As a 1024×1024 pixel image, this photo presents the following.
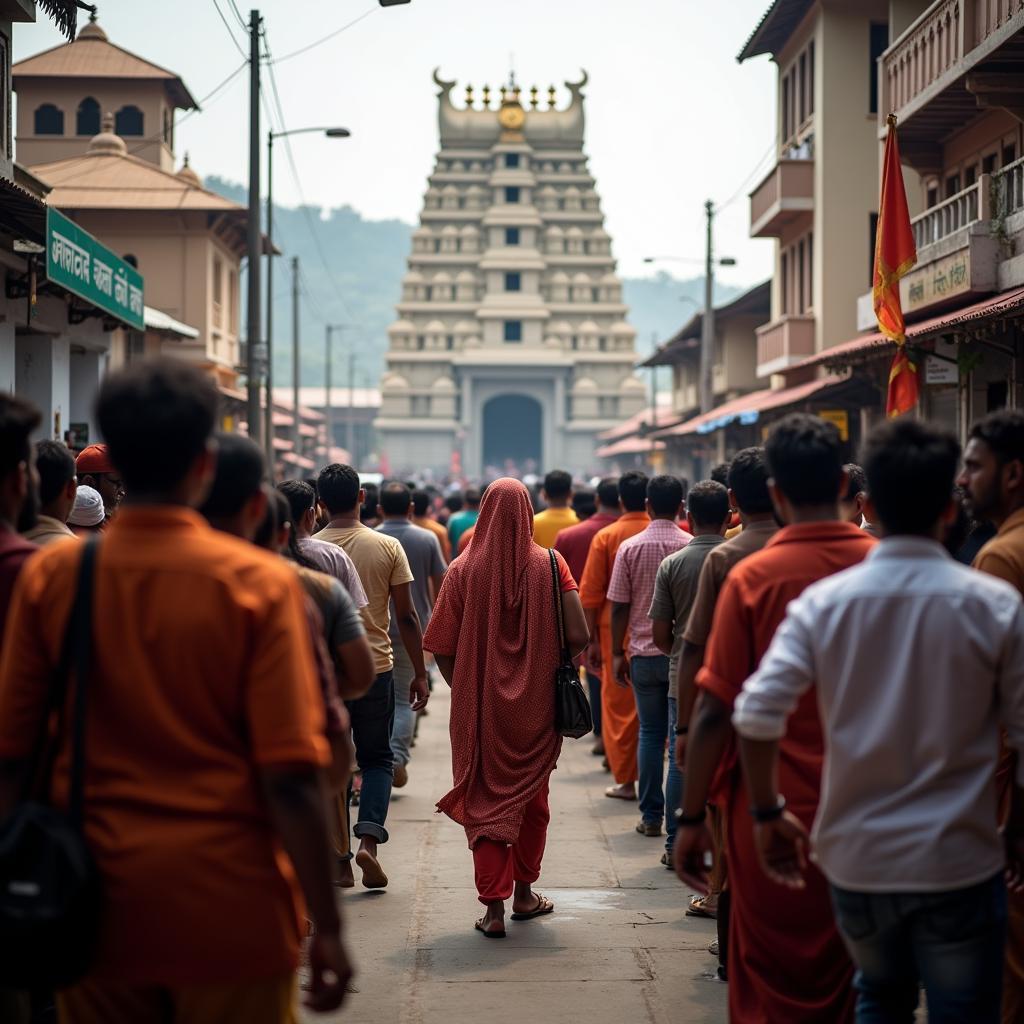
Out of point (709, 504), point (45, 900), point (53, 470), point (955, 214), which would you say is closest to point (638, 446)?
point (955, 214)

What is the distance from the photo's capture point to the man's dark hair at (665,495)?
7.95 meters

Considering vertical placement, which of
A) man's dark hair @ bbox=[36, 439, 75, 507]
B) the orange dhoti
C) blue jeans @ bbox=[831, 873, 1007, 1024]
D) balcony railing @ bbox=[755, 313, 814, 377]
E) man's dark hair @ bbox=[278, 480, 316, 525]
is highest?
balcony railing @ bbox=[755, 313, 814, 377]

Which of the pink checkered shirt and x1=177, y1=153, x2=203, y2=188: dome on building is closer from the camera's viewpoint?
the pink checkered shirt

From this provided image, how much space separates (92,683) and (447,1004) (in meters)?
2.86

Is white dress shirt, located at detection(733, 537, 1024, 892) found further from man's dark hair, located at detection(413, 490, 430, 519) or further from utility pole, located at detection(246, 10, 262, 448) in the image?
utility pole, located at detection(246, 10, 262, 448)

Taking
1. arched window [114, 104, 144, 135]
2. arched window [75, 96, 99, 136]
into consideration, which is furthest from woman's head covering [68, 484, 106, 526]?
arched window [75, 96, 99, 136]

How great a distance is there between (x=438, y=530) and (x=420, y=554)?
12.6 feet

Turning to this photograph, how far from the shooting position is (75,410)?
21516 mm

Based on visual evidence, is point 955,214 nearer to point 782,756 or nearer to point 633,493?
point 633,493

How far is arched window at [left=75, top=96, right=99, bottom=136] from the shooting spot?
37812 mm

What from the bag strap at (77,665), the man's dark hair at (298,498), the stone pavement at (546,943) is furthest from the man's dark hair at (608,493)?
the bag strap at (77,665)

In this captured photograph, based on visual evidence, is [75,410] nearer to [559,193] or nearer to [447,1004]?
[447,1004]

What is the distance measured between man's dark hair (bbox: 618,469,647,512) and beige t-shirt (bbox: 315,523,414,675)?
2.39 meters

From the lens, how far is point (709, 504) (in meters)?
6.81
